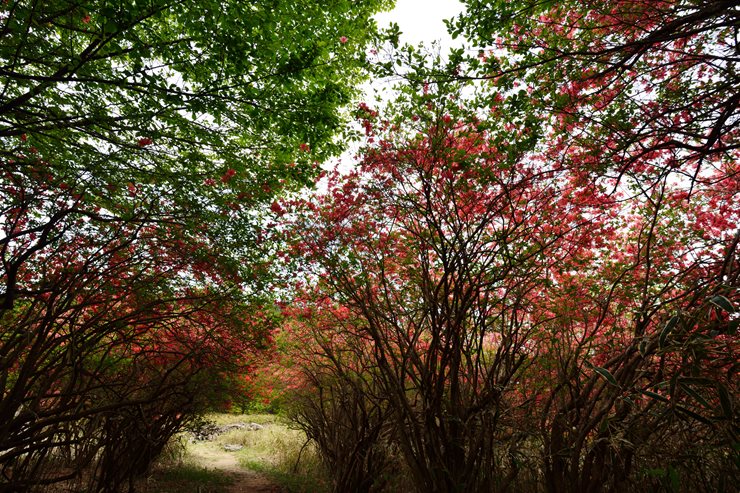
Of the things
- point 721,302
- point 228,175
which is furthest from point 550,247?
point 228,175

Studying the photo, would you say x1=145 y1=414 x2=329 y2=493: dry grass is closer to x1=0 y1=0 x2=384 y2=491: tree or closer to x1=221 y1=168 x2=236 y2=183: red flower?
x1=0 y1=0 x2=384 y2=491: tree

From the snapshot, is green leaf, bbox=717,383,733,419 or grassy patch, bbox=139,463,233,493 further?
grassy patch, bbox=139,463,233,493

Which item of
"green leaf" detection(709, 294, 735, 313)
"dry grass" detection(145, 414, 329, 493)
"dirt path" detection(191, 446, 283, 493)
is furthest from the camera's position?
"dirt path" detection(191, 446, 283, 493)

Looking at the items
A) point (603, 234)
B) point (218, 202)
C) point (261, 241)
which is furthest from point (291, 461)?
point (603, 234)

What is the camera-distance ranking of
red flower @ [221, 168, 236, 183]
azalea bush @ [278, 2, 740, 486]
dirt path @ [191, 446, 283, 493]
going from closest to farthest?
azalea bush @ [278, 2, 740, 486] → red flower @ [221, 168, 236, 183] → dirt path @ [191, 446, 283, 493]

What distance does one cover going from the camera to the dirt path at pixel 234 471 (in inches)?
484

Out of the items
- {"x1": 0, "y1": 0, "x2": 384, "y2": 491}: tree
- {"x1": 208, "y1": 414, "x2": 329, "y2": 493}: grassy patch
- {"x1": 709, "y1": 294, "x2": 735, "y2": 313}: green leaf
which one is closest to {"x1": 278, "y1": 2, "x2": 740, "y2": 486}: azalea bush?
{"x1": 709, "y1": 294, "x2": 735, "y2": 313}: green leaf

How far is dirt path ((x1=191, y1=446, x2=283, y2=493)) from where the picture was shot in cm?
1230

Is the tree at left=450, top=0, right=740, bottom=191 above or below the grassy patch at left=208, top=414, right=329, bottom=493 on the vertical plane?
above

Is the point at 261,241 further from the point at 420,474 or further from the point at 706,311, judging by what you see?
the point at 706,311

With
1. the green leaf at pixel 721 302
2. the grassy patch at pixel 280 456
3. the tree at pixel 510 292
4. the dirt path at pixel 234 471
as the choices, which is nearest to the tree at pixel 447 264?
the tree at pixel 510 292

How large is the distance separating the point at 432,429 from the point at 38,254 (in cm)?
673

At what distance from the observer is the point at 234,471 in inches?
586

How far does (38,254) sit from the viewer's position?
6.15 m
